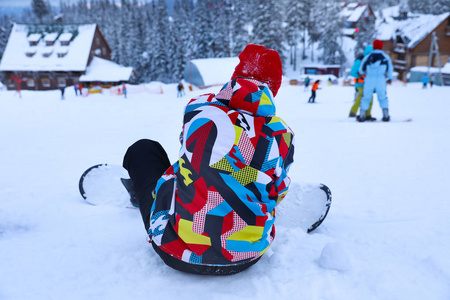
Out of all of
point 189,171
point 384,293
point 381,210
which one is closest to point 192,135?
point 189,171

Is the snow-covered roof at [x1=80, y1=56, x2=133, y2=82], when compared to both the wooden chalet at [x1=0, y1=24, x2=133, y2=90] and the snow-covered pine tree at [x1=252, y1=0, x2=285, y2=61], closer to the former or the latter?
the wooden chalet at [x1=0, y1=24, x2=133, y2=90]

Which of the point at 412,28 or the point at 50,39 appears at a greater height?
the point at 50,39

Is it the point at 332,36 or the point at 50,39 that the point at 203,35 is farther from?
the point at 332,36

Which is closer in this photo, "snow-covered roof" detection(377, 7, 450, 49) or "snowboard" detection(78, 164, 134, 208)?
"snowboard" detection(78, 164, 134, 208)

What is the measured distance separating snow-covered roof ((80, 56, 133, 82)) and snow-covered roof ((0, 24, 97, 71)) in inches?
58.6

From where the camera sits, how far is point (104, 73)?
128 ft

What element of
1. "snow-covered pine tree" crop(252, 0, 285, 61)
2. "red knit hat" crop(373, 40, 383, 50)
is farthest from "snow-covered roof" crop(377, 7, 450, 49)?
"red knit hat" crop(373, 40, 383, 50)

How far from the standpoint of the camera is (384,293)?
1.47m

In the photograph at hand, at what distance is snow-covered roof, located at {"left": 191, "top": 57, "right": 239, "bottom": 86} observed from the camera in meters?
29.5

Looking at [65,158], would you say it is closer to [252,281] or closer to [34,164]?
[34,164]

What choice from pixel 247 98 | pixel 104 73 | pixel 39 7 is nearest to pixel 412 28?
pixel 104 73

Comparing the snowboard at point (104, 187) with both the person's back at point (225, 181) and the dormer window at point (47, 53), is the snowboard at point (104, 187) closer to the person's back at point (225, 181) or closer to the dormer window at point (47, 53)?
the person's back at point (225, 181)

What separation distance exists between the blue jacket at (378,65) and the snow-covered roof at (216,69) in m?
22.7

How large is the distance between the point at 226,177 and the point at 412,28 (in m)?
49.7
